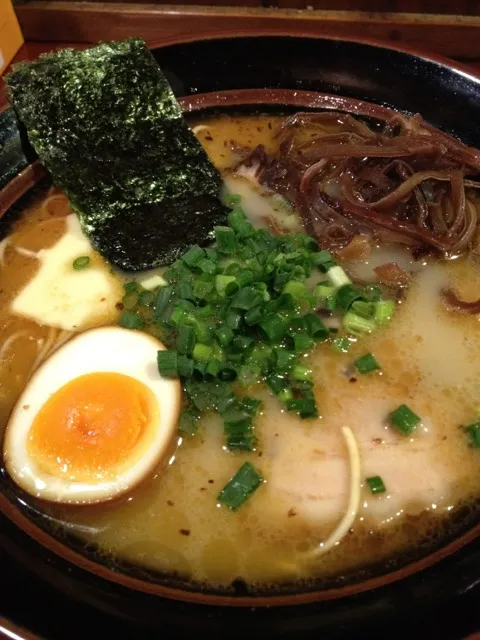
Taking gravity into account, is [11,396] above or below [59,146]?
below

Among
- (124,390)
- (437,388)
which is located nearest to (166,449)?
(124,390)

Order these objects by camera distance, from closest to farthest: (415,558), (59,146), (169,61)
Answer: (415,558)
(59,146)
(169,61)

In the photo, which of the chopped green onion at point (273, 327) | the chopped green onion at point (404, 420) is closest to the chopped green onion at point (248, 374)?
the chopped green onion at point (273, 327)

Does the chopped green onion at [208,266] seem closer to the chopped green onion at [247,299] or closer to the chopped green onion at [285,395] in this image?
the chopped green onion at [247,299]

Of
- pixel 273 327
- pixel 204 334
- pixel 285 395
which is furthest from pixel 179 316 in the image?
pixel 285 395

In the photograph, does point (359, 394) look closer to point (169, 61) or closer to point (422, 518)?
point (422, 518)

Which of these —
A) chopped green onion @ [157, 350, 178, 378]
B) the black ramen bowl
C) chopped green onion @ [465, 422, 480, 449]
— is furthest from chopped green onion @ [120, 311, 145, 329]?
chopped green onion @ [465, 422, 480, 449]

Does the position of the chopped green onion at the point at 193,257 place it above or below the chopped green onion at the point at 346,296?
above

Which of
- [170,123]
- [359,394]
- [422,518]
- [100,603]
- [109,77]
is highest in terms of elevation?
[109,77]
